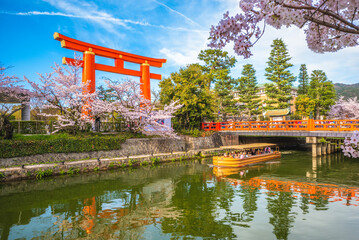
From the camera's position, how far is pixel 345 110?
41000 millimetres

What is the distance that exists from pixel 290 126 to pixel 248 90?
13.0 metres

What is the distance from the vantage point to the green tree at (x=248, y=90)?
1581 inches

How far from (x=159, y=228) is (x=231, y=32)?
278 inches

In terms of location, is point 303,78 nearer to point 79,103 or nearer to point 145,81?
point 145,81

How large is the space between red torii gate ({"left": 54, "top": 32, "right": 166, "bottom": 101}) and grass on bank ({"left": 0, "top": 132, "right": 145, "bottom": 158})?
14.9 feet

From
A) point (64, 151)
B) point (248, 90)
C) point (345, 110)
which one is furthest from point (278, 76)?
point (64, 151)

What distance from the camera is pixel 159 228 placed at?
8.28 m

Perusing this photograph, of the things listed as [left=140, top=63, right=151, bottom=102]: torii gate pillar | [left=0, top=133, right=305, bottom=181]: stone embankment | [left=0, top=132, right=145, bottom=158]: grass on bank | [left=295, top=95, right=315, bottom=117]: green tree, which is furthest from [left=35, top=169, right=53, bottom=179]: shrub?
[left=295, top=95, right=315, bottom=117]: green tree

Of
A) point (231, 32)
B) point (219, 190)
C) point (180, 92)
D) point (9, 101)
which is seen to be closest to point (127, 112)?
point (180, 92)

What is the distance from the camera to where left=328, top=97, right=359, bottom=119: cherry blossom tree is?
3925 centimetres

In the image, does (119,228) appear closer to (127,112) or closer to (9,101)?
(127,112)

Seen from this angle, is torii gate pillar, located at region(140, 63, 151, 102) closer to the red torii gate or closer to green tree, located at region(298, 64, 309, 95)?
the red torii gate

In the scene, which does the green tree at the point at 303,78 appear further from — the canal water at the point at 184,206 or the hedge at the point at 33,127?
the hedge at the point at 33,127

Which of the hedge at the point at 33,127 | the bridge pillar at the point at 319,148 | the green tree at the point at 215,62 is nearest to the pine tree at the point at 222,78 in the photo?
the green tree at the point at 215,62
